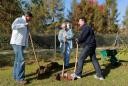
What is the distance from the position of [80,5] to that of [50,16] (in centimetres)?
736

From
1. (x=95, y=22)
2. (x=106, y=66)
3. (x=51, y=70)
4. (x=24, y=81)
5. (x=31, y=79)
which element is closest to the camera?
(x=24, y=81)

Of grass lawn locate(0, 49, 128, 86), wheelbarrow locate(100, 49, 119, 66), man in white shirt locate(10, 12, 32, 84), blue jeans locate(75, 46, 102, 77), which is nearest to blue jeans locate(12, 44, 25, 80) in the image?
man in white shirt locate(10, 12, 32, 84)

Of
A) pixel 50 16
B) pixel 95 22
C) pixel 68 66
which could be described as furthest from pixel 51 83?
pixel 95 22

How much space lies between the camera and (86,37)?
38.8 ft

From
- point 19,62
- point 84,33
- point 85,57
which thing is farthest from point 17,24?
point 85,57

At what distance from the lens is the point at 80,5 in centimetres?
5578

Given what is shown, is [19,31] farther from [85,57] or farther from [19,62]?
[85,57]

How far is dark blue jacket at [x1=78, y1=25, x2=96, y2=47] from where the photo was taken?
38.6 feet

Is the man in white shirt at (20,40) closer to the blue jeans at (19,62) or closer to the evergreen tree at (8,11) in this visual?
the blue jeans at (19,62)

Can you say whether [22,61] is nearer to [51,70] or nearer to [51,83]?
[51,83]

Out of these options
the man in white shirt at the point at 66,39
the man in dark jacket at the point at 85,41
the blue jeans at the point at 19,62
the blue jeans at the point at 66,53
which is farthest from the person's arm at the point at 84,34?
the blue jeans at the point at 66,53

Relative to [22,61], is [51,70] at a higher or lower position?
lower

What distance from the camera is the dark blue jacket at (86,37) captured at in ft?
38.6

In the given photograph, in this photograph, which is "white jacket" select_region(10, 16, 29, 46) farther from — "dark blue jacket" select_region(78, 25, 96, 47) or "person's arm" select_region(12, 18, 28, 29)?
"dark blue jacket" select_region(78, 25, 96, 47)
